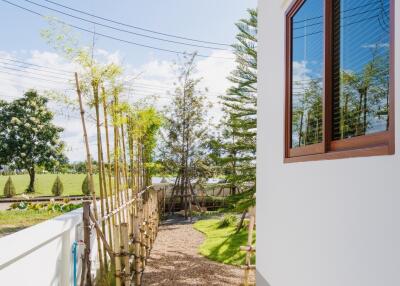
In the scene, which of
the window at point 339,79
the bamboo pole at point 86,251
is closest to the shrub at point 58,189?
the bamboo pole at point 86,251

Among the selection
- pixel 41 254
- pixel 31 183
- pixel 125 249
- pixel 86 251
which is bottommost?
pixel 31 183

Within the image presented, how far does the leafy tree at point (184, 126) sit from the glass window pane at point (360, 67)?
437 inches

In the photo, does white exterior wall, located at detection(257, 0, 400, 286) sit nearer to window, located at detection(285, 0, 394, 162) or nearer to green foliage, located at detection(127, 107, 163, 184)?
window, located at detection(285, 0, 394, 162)

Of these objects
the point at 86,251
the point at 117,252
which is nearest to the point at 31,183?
the point at 117,252

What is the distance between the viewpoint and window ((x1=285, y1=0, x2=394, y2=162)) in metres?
1.64

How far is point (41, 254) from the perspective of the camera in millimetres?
2432

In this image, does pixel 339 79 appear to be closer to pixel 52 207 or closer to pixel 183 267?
pixel 183 267

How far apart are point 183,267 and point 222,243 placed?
6.55 feet

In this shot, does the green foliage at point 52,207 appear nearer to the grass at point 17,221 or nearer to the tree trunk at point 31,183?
the grass at point 17,221

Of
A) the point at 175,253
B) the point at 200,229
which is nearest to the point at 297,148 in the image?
the point at 175,253

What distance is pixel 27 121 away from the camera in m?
27.9

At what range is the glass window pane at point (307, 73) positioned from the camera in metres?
2.40

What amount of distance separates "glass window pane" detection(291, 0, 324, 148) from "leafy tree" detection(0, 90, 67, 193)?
26263mm

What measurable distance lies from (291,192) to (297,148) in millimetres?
293
